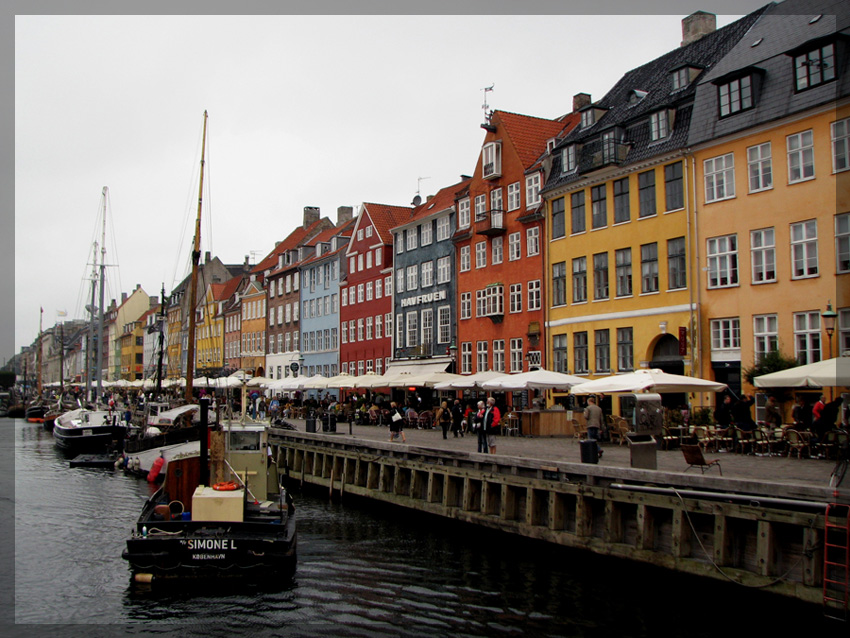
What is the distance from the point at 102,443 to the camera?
45406mm

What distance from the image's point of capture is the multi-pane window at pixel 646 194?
33.1 meters

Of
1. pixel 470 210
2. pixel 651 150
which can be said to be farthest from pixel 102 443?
pixel 651 150

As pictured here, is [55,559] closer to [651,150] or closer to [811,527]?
[811,527]

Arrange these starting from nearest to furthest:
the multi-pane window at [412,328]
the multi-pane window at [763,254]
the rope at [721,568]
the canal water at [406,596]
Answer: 1. the rope at [721,568]
2. the canal water at [406,596]
3. the multi-pane window at [763,254]
4. the multi-pane window at [412,328]

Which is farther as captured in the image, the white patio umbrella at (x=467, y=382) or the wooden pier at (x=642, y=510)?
the white patio umbrella at (x=467, y=382)

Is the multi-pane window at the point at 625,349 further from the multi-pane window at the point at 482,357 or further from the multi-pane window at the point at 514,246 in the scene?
the multi-pane window at the point at 482,357

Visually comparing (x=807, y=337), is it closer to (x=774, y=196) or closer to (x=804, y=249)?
(x=804, y=249)

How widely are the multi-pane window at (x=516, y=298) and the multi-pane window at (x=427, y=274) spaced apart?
918 centimetres

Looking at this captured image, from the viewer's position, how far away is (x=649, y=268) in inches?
1308

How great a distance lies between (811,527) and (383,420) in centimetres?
3240

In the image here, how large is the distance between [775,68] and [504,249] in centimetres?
1731

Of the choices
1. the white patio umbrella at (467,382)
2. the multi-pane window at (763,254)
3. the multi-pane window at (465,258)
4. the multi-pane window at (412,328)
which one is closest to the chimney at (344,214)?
the multi-pane window at (412,328)

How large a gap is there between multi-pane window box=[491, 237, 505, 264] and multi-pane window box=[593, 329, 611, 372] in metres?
9.00

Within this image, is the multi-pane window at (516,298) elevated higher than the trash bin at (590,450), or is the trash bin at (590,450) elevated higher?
the multi-pane window at (516,298)
